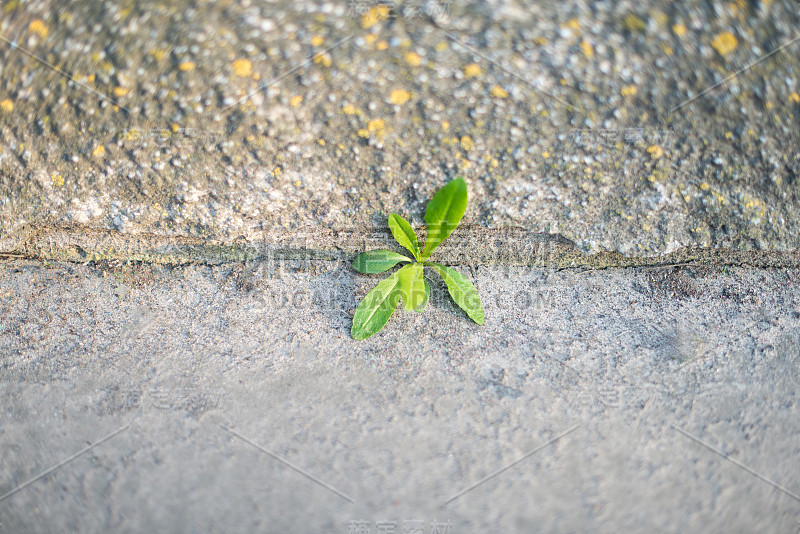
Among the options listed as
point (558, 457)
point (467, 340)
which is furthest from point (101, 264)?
point (558, 457)

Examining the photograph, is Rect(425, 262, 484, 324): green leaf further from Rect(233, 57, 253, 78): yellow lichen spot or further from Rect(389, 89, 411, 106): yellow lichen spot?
Rect(233, 57, 253, 78): yellow lichen spot

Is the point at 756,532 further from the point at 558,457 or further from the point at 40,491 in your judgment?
the point at 40,491

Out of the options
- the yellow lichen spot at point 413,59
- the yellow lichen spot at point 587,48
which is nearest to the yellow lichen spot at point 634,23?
the yellow lichen spot at point 587,48

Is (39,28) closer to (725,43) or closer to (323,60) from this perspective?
(323,60)

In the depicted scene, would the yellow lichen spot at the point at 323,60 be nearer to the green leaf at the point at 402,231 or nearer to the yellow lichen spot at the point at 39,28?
the green leaf at the point at 402,231

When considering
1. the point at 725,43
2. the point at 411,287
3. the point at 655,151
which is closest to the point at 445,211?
the point at 411,287

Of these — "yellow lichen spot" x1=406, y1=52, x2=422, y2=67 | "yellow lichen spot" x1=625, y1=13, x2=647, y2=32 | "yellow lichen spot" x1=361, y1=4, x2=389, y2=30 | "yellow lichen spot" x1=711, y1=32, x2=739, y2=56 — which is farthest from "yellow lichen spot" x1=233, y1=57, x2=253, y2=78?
"yellow lichen spot" x1=711, y1=32, x2=739, y2=56
